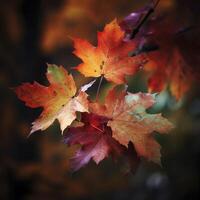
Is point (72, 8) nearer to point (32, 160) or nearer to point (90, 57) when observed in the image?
point (32, 160)

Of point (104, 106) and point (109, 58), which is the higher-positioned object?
point (109, 58)

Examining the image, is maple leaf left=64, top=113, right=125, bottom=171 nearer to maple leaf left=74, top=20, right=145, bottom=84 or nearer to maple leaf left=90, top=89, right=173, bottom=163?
maple leaf left=90, top=89, right=173, bottom=163

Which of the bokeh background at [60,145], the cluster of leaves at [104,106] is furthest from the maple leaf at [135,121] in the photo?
the bokeh background at [60,145]

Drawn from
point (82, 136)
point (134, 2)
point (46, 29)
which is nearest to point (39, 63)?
point (46, 29)

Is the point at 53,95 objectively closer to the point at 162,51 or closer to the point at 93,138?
the point at 93,138

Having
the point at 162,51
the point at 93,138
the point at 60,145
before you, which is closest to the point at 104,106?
the point at 93,138
